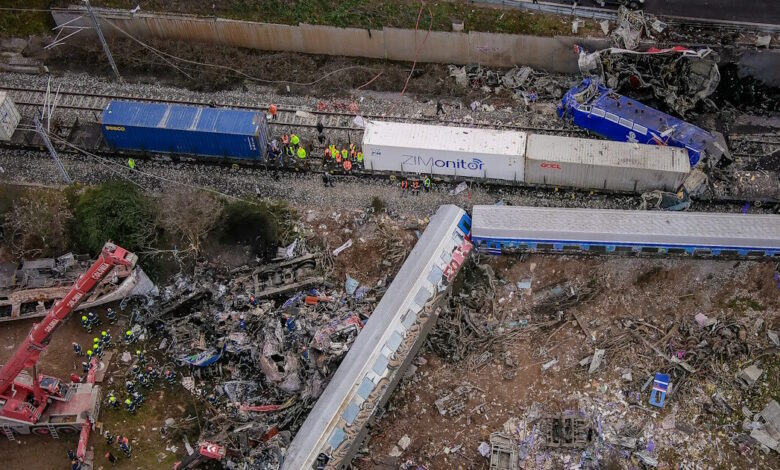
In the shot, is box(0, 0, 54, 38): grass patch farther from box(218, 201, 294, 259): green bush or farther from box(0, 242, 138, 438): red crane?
box(0, 242, 138, 438): red crane

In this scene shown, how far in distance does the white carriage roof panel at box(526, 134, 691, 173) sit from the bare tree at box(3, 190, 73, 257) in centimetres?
2471

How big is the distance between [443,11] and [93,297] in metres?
26.5

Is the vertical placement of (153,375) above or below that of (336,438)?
below

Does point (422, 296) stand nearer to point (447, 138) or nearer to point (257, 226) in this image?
point (447, 138)

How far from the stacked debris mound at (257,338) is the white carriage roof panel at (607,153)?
36.8 ft

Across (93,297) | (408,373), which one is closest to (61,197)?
(93,297)

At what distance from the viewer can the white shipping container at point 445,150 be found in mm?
40594

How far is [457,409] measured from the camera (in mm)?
34719

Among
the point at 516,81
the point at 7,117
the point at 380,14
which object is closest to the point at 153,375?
the point at 7,117

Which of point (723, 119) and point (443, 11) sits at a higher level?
point (443, 11)

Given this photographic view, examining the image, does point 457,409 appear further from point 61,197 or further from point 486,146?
point 61,197

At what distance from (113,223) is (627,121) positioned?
91.1 ft

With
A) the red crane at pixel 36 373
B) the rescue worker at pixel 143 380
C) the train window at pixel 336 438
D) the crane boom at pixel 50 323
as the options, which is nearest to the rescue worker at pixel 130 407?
the rescue worker at pixel 143 380

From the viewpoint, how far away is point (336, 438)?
1272 inches
